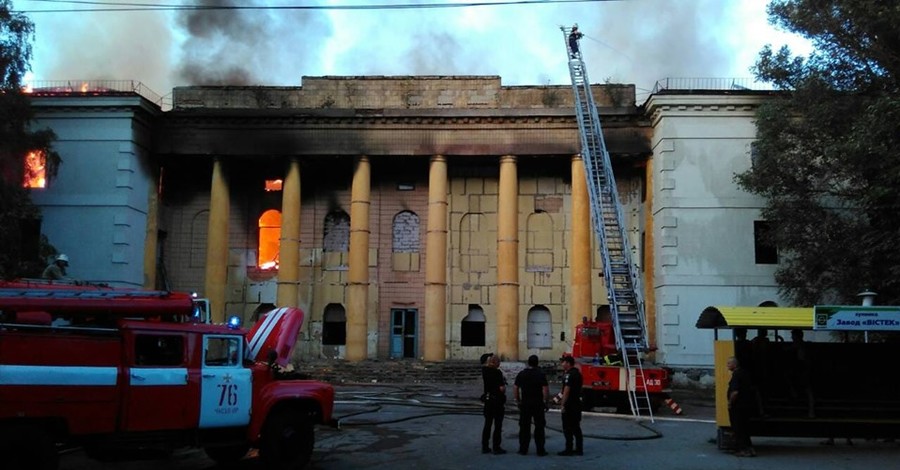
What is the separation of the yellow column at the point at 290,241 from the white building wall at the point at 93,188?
5.99m

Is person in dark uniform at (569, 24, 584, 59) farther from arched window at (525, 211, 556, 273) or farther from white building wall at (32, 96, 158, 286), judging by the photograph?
white building wall at (32, 96, 158, 286)

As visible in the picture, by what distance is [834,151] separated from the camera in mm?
20719

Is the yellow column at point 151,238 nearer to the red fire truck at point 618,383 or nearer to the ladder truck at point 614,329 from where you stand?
the ladder truck at point 614,329

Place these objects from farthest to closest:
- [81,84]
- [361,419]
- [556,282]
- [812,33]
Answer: [556,282] < [81,84] < [812,33] < [361,419]

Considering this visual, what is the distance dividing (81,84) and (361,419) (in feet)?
71.9

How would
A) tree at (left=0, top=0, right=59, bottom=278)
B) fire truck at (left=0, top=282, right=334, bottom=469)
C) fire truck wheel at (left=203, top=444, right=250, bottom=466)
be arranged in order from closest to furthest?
1. fire truck at (left=0, top=282, right=334, bottom=469)
2. fire truck wheel at (left=203, top=444, right=250, bottom=466)
3. tree at (left=0, top=0, right=59, bottom=278)

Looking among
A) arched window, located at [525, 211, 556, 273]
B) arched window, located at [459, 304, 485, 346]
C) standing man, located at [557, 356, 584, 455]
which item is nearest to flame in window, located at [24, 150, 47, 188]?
arched window, located at [459, 304, 485, 346]

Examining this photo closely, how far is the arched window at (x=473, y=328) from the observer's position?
3391 cm

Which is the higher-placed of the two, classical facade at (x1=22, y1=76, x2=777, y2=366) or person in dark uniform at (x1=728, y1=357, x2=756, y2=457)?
classical facade at (x1=22, y1=76, x2=777, y2=366)

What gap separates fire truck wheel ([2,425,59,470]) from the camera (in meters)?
9.23

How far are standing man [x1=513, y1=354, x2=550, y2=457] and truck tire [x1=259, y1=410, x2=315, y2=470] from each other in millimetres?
3554

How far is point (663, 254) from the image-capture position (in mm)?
28734

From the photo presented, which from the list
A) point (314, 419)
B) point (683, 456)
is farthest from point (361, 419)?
point (683, 456)

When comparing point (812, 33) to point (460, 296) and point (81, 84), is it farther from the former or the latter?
point (81, 84)
